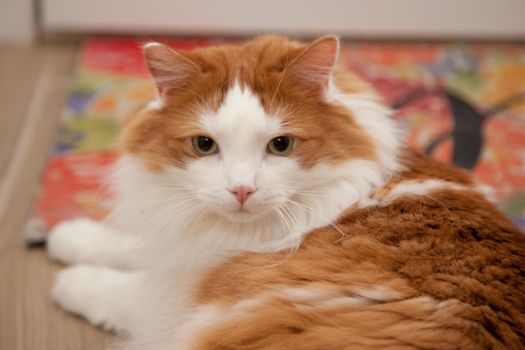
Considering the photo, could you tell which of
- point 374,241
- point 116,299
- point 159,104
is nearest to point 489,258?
point 374,241

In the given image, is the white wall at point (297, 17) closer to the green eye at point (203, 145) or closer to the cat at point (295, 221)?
the cat at point (295, 221)

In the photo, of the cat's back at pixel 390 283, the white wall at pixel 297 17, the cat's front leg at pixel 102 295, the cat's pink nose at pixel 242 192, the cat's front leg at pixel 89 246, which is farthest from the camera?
the white wall at pixel 297 17

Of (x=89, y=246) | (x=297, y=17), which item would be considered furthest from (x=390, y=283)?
(x=297, y=17)

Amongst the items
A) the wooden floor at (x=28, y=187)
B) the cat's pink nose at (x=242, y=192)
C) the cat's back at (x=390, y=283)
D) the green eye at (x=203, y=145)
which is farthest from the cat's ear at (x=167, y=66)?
the wooden floor at (x=28, y=187)

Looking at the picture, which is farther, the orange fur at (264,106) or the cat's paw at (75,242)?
the cat's paw at (75,242)

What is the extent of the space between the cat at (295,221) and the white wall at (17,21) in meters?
1.89

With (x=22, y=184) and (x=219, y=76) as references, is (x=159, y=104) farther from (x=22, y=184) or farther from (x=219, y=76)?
(x=22, y=184)

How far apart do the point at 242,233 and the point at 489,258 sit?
0.49 m

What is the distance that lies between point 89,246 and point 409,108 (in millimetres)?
1364

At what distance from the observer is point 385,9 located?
3.02m

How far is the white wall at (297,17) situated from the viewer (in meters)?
2.93

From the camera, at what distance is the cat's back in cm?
104

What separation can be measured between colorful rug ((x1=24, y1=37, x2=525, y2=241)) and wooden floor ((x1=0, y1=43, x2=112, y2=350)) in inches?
2.9

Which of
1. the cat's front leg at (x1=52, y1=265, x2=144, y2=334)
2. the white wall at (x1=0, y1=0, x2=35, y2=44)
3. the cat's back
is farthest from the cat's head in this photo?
the white wall at (x1=0, y1=0, x2=35, y2=44)
